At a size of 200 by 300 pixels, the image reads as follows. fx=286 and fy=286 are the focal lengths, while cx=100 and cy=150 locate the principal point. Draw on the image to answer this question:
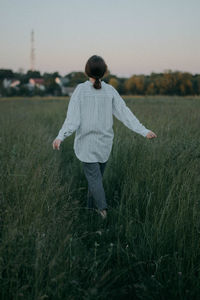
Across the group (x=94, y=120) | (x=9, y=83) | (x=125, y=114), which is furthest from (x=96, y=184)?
(x=9, y=83)

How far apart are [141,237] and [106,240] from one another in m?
0.37

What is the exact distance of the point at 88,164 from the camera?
9.99 feet

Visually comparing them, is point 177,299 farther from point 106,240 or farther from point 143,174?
point 143,174

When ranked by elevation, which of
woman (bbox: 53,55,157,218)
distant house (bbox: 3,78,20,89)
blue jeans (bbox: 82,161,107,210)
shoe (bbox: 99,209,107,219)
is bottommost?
shoe (bbox: 99,209,107,219)

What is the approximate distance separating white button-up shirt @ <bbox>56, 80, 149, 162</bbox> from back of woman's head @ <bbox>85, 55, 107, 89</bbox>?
0.09 m

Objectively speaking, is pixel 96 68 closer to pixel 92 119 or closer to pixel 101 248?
pixel 92 119

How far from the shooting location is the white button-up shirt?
284 centimetres

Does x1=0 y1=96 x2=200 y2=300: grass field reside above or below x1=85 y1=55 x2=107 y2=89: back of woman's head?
below

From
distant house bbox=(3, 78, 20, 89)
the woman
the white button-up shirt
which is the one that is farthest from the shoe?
distant house bbox=(3, 78, 20, 89)

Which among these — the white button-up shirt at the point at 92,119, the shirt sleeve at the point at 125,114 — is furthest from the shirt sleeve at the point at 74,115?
the shirt sleeve at the point at 125,114

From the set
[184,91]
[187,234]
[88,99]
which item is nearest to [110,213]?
[187,234]

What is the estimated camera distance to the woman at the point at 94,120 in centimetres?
281

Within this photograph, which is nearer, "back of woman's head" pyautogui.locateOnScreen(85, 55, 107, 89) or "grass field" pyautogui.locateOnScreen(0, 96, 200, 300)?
"grass field" pyautogui.locateOnScreen(0, 96, 200, 300)

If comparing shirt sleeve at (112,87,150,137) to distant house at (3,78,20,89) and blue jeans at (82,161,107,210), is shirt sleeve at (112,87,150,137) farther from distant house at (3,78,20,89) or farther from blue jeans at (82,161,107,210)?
distant house at (3,78,20,89)
